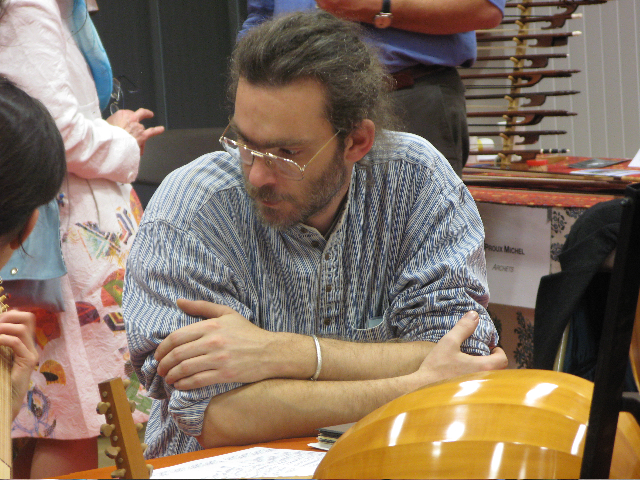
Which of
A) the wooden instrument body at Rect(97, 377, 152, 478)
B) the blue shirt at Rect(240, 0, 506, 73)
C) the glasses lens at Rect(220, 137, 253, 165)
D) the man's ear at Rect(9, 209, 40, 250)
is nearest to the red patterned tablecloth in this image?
the blue shirt at Rect(240, 0, 506, 73)

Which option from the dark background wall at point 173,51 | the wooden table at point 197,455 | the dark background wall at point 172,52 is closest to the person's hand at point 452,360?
the wooden table at point 197,455

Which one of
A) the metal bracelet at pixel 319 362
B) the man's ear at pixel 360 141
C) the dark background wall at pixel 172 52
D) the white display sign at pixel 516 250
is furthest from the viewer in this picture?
the dark background wall at pixel 172 52

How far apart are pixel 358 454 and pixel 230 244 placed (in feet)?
2.88

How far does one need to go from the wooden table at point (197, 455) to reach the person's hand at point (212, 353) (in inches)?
4.7

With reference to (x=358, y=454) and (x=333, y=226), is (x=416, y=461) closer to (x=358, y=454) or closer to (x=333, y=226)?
(x=358, y=454)

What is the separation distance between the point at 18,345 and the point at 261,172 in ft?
1.92

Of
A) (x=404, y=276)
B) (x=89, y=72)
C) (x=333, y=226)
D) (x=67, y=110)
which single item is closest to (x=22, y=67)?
(x=67, y=110)

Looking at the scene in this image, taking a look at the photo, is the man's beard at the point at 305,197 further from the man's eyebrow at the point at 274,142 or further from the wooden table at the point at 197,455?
the wooden table at the point at 197,455

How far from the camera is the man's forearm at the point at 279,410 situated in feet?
4.01

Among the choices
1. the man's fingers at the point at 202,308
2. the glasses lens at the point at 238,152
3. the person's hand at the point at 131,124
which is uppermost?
the person's hand at the point at 131,124

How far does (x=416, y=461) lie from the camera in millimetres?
557

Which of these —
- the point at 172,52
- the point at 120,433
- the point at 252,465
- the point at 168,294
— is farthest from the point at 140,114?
the point at 172,52

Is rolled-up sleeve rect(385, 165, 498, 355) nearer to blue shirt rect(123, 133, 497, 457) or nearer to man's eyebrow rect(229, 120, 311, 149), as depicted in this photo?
blue shirt rect(123, 133, 497, 457)

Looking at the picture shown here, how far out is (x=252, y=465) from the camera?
39.9 inches
